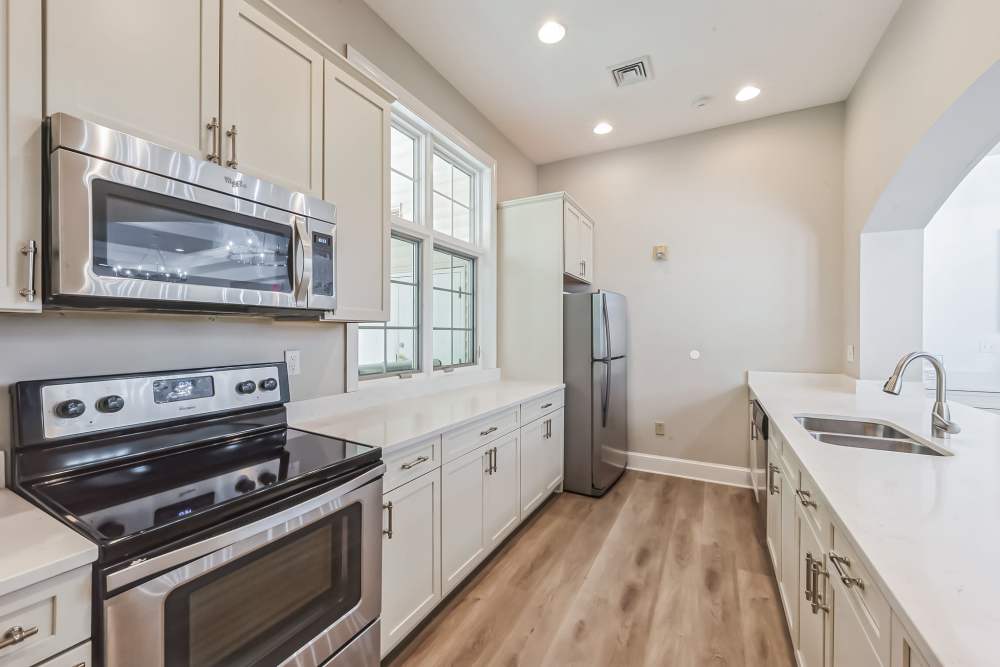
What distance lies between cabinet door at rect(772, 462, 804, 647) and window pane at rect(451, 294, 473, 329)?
2.16 meters

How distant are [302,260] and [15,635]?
1.08 meters

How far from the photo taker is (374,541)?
4.49ft

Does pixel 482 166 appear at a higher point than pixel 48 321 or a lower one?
higher

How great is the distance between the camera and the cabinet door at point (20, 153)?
0.90 meters

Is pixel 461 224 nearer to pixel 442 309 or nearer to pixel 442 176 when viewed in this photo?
pixel 442 176

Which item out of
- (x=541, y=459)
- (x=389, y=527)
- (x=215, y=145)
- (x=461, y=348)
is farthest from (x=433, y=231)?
(x=389, y=527)

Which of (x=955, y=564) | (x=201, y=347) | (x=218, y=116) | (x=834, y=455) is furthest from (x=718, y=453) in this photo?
(x=218, y=116)

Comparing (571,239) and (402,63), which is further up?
(402,63)

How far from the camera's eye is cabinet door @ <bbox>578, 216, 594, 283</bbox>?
3592 millimetres

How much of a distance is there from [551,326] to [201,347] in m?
2.29

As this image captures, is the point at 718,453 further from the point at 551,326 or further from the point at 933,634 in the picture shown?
the point at 933,634

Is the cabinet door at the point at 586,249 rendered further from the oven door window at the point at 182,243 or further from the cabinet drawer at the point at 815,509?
the oven door window at the point at 182,243

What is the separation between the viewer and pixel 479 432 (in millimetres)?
2117

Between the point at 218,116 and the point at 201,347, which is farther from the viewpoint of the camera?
the point at 201,347
